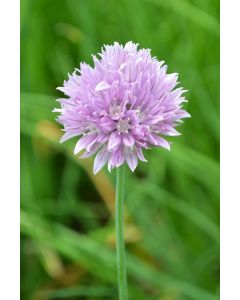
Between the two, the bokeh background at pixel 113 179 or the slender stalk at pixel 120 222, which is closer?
the slender stalk at pixel 120 222

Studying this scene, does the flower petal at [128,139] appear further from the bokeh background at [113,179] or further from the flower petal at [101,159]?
the bokeh background at [113,179]

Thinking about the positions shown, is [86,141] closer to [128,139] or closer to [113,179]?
[128,139]

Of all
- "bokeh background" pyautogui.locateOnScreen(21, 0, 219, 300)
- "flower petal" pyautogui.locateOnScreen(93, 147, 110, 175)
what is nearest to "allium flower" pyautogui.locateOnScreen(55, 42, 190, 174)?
"flower petal" pyautogui.locateOnScreen(93, 147, 110, 175)

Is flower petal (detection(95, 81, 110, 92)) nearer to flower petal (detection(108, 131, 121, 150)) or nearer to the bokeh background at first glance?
flower petal (detection(108, 131, 121, 150))

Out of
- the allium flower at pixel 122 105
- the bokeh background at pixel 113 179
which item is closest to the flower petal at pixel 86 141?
the allium flower at pixel 122 105

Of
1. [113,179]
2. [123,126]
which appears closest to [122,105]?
[123,126]

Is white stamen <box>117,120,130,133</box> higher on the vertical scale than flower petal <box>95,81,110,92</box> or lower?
lower
